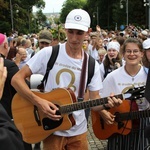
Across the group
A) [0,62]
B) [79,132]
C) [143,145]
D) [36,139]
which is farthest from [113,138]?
[0,62]

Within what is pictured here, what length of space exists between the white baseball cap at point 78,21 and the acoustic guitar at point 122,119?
801 mm

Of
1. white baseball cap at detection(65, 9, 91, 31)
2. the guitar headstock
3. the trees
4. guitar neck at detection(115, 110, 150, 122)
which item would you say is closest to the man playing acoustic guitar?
Answer: white baseball cap at detection(65, 9, 91, 31)

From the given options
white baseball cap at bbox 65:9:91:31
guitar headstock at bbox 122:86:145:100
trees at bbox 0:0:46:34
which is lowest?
guitar headstock at bbox 122:86:145:100

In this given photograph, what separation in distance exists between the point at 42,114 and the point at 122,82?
0.92 metres

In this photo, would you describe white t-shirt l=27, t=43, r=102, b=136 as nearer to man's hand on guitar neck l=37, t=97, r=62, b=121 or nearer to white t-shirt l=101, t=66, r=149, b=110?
man's hand on guitar neck l=37, t=97, r=62, b=121

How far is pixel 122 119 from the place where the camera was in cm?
348

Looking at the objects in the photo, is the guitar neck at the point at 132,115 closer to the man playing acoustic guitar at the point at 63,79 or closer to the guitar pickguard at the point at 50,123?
the man playing acoustic guitar at the point at 63,79

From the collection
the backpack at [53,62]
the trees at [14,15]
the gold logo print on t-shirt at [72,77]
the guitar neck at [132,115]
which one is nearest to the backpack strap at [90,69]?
the backpack at [53,62]

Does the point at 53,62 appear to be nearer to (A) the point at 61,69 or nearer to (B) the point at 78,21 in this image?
(A) the point at 61,69

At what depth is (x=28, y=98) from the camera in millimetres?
3184

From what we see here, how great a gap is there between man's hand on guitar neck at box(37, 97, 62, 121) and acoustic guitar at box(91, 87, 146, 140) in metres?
0.71

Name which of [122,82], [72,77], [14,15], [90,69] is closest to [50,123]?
[72,77]

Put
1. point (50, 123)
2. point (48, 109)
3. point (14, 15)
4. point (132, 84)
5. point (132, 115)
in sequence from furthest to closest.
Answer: point (14, 15), point (132, 84), point (132, 115), point (50, 123), point (48, 109)

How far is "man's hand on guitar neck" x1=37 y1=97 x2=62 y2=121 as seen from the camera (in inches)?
120
